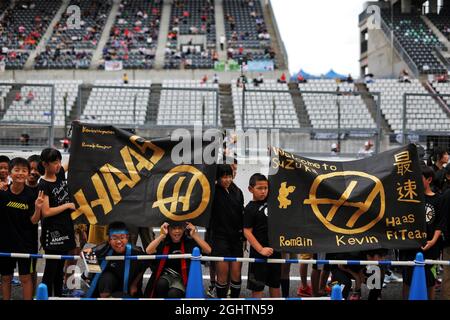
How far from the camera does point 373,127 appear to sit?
32.6 ft

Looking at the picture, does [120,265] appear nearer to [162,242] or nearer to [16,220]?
[162,242]

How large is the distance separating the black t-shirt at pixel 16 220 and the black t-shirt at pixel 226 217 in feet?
6.03

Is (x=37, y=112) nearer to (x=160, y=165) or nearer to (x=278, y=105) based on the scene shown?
(x=278, y=105)

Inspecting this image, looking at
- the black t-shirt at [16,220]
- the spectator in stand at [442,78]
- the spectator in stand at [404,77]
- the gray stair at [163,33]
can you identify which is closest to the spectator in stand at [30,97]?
the black t-shirt at [16,220]

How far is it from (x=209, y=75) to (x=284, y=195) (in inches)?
1136

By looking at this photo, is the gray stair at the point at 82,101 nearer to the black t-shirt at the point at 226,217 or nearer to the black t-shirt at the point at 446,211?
the black t-shirt at the point at 226,217

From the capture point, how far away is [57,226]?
5.02m

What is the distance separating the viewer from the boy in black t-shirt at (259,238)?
500 centimetres

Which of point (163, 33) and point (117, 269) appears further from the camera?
point (163, 33)

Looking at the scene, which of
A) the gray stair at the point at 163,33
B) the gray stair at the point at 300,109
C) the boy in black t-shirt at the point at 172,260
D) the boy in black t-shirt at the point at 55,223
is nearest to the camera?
the boy in black t-shirt at the point at 172,260

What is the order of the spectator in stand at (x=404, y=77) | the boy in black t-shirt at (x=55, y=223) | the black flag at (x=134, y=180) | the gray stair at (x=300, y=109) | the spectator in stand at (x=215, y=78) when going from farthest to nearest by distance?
the spectator in stand at (x=215, y=78) < the spectator in stand at (x=404, y=77) < the gray stair at (x=300, y=109) < the black flag at (x=134, y=180) < the boy in black t-shirt at (x=55, y=223)

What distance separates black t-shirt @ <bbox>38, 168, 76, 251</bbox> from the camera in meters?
4.99

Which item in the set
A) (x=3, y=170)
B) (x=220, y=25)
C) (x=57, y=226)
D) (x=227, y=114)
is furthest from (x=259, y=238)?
(x=220, y=25)

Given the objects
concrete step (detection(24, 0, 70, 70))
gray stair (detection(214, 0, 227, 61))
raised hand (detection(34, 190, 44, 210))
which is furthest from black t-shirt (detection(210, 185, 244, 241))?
concrete step (detection(24, 0, 70, 70))
